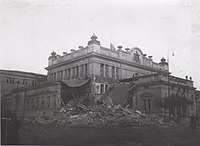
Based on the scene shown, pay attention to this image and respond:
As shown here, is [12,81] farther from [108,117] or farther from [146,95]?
[146,95]

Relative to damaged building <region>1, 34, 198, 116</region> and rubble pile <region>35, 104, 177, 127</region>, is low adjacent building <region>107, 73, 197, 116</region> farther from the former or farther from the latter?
rubble pile <region>35, 104, 177, 127</region>

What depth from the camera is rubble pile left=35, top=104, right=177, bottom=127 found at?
12.9 feet

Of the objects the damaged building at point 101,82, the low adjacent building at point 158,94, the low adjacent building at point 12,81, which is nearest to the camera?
the low adjacent building at point 12,81

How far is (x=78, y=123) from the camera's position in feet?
12.7

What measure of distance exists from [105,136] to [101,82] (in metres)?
1.19

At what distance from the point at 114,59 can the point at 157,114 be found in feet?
4.99

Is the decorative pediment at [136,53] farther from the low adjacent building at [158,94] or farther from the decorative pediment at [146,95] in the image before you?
the decorative pediment at [146,95]

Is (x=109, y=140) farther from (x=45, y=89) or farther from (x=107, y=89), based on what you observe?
(x=45, y=89)

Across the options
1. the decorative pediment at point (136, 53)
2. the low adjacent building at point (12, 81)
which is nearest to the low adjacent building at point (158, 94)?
the decorative pediment at point (136, 53)

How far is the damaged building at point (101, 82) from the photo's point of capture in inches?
151

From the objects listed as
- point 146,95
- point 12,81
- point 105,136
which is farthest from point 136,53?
point 12,81

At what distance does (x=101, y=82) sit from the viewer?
4.42 metres

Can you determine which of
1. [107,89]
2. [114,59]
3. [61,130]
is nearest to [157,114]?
[107,89]

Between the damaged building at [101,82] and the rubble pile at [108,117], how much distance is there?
0.14 meters
